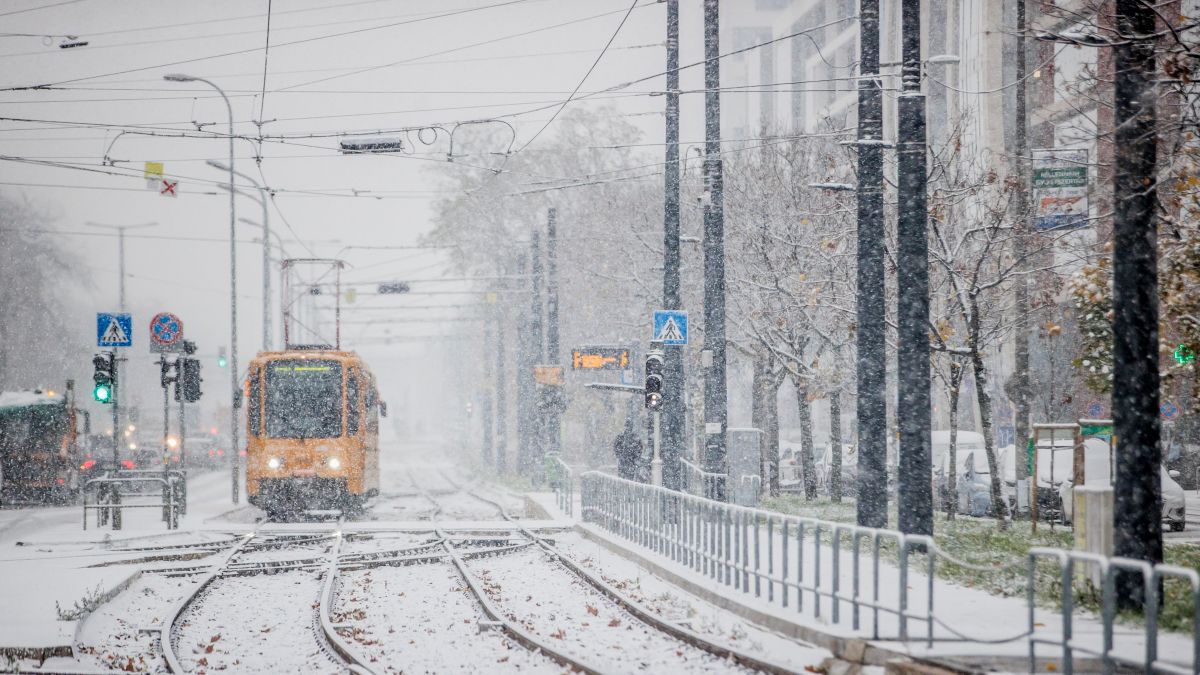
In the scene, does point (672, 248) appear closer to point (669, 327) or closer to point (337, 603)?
point (669, 327)

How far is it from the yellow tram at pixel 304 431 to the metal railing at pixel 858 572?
28.9 ft

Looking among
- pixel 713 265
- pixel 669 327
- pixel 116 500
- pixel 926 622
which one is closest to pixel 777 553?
pixel 669 327

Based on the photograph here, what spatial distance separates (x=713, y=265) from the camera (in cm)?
2088

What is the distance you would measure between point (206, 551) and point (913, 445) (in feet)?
39.2

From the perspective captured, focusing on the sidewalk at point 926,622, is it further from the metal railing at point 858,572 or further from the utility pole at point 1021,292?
the utility pole at point 1021,292

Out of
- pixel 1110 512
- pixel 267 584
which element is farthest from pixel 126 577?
pixel 1110 512

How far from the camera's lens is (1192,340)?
667 inches

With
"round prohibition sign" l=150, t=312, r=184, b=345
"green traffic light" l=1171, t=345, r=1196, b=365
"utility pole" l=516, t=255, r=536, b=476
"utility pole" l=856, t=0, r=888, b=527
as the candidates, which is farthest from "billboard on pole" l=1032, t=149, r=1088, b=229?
"utility pole" l=516, t=255, r=536, b=476

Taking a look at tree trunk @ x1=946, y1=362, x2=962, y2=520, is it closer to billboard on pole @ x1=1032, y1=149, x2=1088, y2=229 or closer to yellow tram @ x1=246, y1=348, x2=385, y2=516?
billboard on pole @ x1=1032, y1=149, x2=1088, y2=229

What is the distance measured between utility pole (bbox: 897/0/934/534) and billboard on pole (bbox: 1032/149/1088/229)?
16.6 ft

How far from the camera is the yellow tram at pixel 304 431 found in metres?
27.8

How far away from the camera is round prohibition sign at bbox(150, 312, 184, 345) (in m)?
25.4

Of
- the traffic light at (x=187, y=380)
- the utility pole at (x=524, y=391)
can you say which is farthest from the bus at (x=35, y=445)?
the utility pole at (x=524, y=391)

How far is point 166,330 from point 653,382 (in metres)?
10.1
